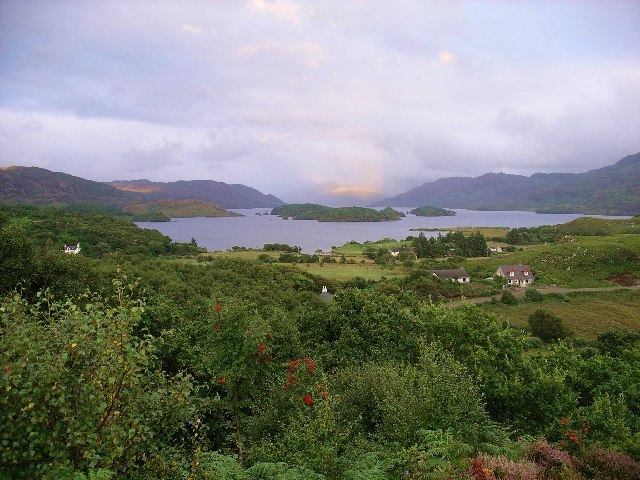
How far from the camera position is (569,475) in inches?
258

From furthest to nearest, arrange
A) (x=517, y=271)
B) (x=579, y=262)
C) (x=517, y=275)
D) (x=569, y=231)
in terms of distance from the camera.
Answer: (x=569, y=231) → (x=579, y=262) → (x=517, y=271) → (x=517, y=275)

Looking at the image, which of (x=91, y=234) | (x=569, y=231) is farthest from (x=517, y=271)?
(x=91, y=234)

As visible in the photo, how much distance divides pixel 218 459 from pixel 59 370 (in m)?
4.00

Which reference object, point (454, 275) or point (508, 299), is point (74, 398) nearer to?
point (508, 299)

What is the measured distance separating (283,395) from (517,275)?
248ft

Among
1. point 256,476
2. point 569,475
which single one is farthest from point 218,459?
point 569,475

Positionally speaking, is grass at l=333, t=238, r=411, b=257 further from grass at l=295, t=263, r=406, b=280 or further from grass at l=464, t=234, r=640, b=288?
grass at l=464, t=234, r=640, b=288

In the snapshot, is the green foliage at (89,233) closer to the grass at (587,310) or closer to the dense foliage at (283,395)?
the dense foliage at (283,395)

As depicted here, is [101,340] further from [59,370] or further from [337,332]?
[337,332]

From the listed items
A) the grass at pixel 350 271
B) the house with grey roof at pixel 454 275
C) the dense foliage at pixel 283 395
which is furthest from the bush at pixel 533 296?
the dense foliage at pixel 283 395

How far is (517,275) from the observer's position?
75.5 metres

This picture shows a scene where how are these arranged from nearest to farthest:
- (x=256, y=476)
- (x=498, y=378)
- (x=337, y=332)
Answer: (x=256, y=476), (x=498, y=378), (x=337, y=332)

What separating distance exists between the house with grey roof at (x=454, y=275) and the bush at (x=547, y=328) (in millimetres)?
29339

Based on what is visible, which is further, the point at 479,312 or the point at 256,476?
the point at 479,312
